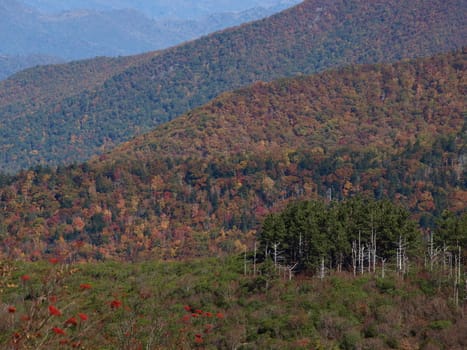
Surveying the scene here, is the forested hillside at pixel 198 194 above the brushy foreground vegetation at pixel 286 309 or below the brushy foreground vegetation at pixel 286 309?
below

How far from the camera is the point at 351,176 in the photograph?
15525 centimetres

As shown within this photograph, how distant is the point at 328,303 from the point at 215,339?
10.8m

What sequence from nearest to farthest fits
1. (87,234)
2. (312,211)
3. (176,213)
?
(312,211) < (87,234) < (176,213)

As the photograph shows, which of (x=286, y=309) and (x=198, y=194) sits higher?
(x=286, y=309)

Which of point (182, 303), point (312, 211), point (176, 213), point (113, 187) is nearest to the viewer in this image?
point (182, 303)

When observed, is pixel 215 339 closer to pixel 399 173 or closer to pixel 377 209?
pixel 377 209

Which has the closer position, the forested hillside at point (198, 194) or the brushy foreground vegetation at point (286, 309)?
the brushy foreground vegetation at point (286, 309)

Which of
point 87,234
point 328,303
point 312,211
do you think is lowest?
point 87,234

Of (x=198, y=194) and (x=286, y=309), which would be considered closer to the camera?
(x=286, y=309)

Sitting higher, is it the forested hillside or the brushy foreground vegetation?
the brushy foreground vegetation

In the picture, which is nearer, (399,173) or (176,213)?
(176,213)

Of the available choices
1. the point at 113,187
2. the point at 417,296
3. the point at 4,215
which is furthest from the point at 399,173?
the point at 417,296

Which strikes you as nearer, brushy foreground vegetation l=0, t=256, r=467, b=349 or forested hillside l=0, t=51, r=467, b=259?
brushy foreground vegetation l=0, t=256, r=467, b=349

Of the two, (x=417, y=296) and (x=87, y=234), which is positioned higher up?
(x=417, y=296)
